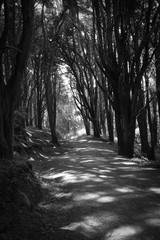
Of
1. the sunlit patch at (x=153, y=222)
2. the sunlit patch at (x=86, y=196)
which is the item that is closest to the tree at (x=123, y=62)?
the sunlit patch at (x=86, y=196)

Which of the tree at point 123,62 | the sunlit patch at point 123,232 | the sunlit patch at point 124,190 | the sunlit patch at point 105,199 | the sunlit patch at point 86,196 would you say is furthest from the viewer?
the tree at point 123,62

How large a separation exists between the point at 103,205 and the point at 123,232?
3.61 ft

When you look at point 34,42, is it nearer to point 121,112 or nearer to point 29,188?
point 121,112

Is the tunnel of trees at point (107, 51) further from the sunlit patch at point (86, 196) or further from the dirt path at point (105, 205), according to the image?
the sunlit patch at point (86, 196)

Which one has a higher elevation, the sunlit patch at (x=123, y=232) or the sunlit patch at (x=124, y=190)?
the sunlit patch at (x=124, y=190)

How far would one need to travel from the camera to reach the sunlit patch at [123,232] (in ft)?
11.1

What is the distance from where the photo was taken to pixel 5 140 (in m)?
6.35

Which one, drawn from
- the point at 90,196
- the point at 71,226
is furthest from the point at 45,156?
the point at 71,226

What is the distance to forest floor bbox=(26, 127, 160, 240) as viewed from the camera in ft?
11.7

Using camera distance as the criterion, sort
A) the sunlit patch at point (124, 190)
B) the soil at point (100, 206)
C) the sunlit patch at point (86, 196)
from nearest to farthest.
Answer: the soil at point (100, 206)
the sunlit patch at point (86, 196)
the sunlit patch at point (124, 190)

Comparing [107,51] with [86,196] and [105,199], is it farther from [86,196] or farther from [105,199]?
[105,199]

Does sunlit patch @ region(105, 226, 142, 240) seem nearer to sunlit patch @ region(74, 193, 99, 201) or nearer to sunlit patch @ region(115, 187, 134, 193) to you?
sunlit patch @ region(74, 193, 99, 201)

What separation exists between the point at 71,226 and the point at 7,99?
13.2ft

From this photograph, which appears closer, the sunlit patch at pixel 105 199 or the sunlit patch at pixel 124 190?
the sunlit patch at pixel 105 199
